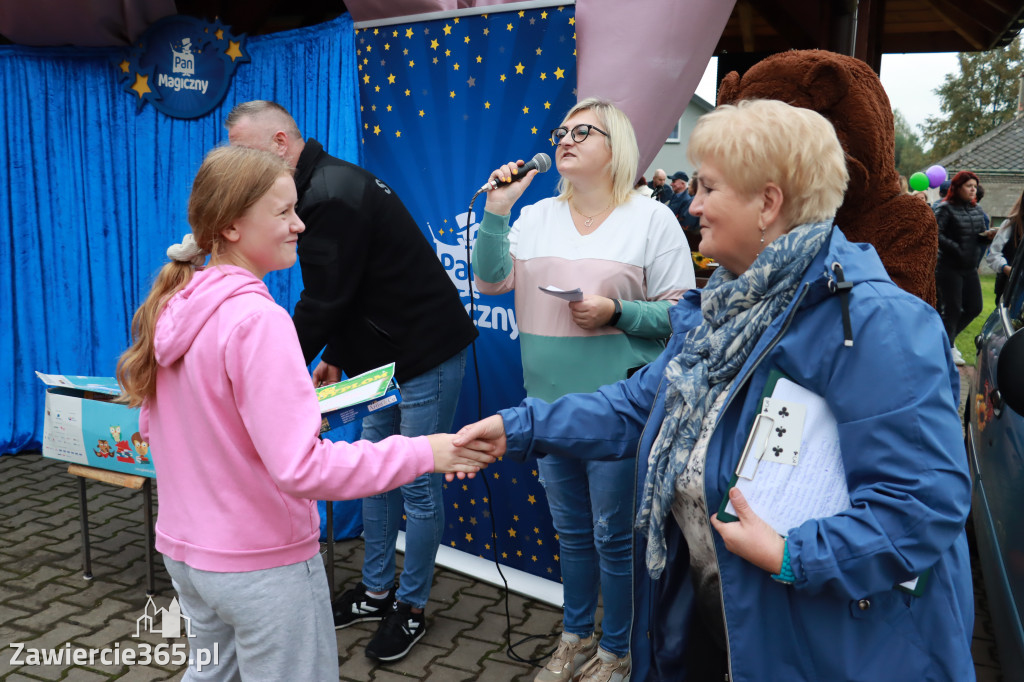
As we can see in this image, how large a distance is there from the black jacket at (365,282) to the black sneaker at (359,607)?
1040 millimetres

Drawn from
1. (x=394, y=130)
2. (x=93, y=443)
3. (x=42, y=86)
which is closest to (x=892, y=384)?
(x=394, y=130)

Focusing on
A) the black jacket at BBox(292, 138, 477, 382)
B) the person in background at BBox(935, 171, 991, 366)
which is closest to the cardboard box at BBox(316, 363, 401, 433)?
the black jacket at BBox(292, 138, 477, 382)

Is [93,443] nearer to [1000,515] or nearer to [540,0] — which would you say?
[540,0]

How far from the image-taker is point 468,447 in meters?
2.07

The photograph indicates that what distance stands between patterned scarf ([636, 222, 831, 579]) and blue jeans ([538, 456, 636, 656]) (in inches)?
40.9

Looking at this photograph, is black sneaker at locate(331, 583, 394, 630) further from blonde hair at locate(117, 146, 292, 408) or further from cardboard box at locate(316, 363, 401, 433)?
blonde hair at locate(117, 146, 292, 408)

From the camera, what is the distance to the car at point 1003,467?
2125 mm

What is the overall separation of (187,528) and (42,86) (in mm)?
4896

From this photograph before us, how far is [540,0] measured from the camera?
3523mm

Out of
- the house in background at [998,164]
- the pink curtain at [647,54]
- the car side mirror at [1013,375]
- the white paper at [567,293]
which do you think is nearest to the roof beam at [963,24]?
the pink curtain at [647,54]

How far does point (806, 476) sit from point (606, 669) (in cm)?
183

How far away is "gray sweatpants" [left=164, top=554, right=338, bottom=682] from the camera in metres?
1.90

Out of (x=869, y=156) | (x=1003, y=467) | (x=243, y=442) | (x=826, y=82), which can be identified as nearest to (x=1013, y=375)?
(x=869, y=156)

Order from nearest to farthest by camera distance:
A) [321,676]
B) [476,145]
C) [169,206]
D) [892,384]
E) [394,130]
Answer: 1. [892,384]
2. [321,676]
3. [476,145]
4. [394,130]
5. [169,206]
